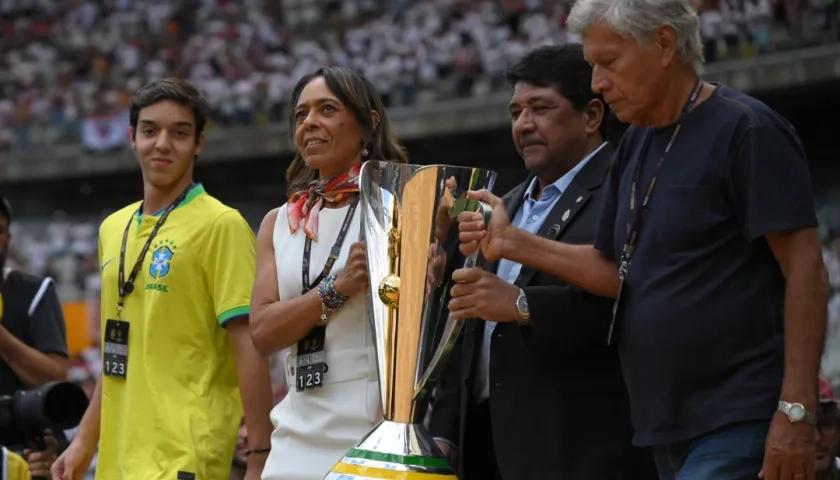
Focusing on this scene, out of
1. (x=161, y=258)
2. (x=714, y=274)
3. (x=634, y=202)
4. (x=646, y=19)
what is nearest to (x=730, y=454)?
(x=714, y=274)

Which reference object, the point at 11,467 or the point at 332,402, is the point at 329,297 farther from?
the point at 11,467

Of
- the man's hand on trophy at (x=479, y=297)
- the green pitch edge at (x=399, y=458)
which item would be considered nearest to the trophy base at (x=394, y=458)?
the green pitch edge at (x=399, y=458)

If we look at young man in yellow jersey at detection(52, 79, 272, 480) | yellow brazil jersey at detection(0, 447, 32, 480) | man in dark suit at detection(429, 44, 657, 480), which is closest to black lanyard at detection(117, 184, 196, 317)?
young man in yellow jersey at detection(52, 79, 272, 480)

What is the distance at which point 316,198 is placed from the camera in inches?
150

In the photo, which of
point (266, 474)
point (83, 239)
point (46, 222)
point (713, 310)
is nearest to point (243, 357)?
point (266, 474)

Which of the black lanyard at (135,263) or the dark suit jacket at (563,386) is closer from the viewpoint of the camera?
the dark suit jacket at (563,386)

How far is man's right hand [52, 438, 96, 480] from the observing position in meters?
4.22

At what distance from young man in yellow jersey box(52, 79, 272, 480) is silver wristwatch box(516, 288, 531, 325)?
0.97 metres

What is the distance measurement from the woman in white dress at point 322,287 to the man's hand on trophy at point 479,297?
0.37 metres

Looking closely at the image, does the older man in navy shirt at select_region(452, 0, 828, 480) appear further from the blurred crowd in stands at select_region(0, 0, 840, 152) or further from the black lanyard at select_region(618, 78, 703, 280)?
the blurred crowd in stands at select_region(0, 0, 840, 152)

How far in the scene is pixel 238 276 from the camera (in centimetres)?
412

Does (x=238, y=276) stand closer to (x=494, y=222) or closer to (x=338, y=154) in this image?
(x=338, y=154)

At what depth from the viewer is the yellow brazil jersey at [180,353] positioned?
13.3 feet

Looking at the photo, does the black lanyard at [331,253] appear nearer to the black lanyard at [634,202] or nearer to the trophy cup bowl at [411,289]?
the trophy cup bowl at [411,289]
